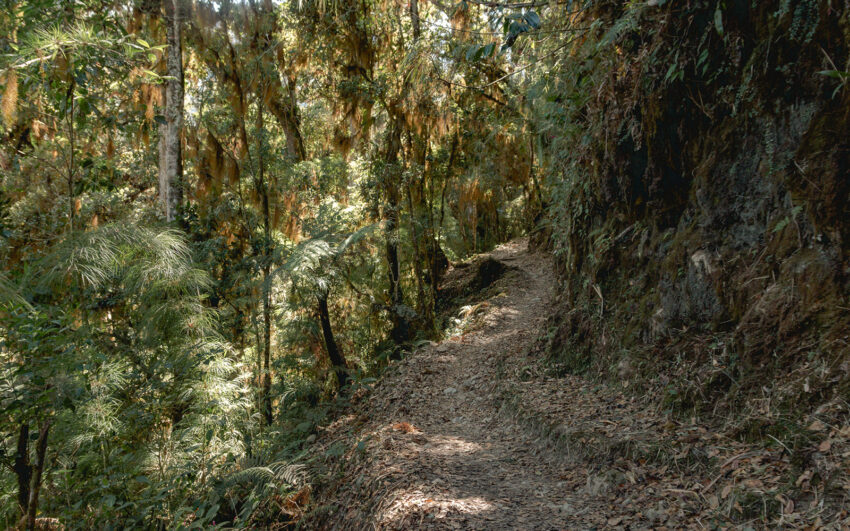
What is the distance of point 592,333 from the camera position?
6277 mm

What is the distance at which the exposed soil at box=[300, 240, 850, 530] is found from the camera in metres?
3.02

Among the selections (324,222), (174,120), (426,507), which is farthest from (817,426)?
(174,120)

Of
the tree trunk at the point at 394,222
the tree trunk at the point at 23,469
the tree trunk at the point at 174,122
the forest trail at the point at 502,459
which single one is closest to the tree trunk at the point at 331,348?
the tree trunk at the point at 394,222

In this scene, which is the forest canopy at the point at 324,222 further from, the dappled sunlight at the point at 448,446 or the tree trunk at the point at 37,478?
the dappled sunlight at the point at 448,446

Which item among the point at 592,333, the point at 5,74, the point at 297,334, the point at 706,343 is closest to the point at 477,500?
the point at 706,343

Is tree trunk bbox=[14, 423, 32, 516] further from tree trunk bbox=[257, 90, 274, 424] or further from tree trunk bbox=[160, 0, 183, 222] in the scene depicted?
tree trunk bbox=[160, 0, 183, 222]

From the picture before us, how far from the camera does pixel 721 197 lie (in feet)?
14.8

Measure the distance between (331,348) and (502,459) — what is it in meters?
6.30

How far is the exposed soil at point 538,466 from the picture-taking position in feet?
9.89

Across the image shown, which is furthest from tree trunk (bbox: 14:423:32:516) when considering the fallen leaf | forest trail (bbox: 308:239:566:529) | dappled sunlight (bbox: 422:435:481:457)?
the fallen leaf

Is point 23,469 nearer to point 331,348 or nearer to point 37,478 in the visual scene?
point 37,478

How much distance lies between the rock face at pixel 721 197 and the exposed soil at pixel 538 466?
0.59 meters

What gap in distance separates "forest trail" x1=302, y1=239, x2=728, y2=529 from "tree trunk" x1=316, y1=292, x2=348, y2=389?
205 cm

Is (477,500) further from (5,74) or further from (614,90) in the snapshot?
(5,74)
